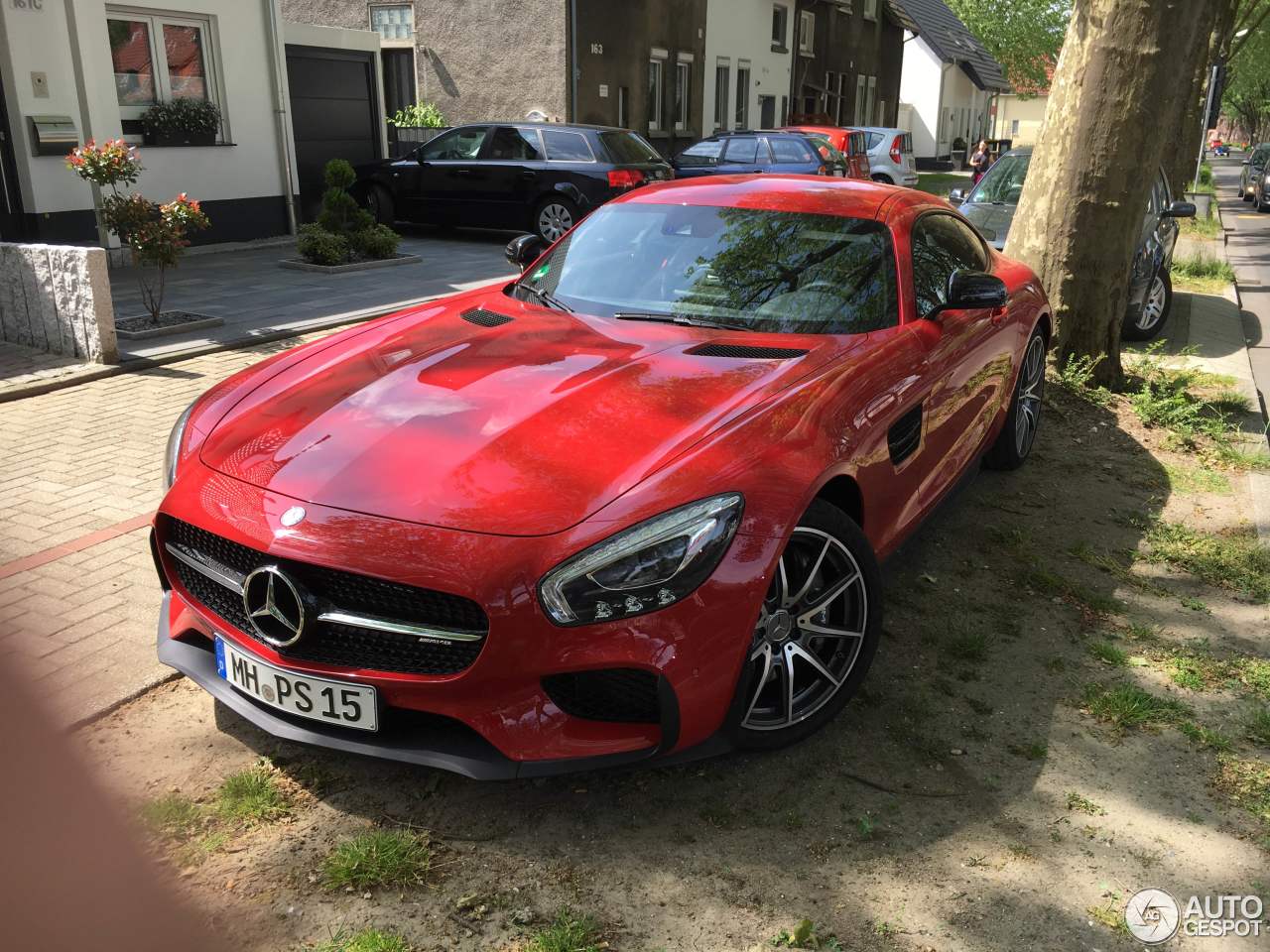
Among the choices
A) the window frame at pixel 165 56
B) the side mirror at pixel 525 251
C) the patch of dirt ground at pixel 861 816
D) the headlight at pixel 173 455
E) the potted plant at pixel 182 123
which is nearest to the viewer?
the patch of dirt ground at pixel 861 816

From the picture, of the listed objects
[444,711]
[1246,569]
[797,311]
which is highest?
[797,311]

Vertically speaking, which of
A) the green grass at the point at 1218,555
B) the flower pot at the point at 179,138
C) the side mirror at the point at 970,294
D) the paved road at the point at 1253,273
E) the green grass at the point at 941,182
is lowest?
the paved road at the point at 1253,273

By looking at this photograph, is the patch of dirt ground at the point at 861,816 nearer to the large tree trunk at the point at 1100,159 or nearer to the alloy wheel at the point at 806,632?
the alloy wheel at the point at 806,632

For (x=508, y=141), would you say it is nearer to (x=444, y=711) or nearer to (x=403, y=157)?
(x=403, y=157)

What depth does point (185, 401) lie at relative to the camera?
6.73m

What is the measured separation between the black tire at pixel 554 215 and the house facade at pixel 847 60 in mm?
16312

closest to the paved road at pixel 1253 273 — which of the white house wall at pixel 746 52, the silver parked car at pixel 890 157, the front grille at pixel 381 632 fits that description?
the silver parked car at pixel 890 157

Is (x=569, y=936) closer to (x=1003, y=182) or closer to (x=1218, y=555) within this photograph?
(x=1218, y=555)

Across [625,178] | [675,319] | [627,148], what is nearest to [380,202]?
[627,148]

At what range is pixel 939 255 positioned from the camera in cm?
462

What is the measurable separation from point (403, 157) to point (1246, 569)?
13.3m

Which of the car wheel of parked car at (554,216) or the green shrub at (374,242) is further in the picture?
the car wheel of parked car at (554,216)

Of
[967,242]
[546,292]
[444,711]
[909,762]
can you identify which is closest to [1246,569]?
[967,242]

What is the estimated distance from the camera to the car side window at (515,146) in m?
14.4
